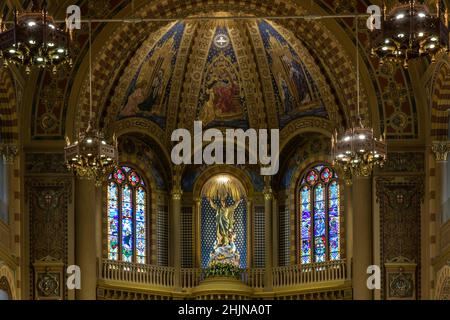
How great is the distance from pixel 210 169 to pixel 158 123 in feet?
6.10

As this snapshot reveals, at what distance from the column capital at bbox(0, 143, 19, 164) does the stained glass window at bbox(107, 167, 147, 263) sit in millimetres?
3867

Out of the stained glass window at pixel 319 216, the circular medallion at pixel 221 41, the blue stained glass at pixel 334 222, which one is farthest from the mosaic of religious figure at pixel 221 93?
the blue stained glass at pixel 334 222

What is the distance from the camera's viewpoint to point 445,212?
27.5m

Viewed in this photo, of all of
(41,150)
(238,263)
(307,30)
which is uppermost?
(307,30)

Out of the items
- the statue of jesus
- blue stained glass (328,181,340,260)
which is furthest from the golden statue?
blue stained glass (328,181,340,260)

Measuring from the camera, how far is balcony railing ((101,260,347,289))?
A: 3047 centimetres

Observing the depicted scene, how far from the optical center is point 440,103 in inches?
1086

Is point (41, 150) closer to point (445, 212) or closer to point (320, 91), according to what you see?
point (320, 91)

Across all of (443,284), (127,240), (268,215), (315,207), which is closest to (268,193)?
(268,215)

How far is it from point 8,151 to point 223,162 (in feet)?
21.9

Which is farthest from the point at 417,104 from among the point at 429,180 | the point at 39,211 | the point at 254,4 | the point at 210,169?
the point at 39,211

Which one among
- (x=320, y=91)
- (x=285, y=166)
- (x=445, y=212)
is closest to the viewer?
(x=445, y=212)

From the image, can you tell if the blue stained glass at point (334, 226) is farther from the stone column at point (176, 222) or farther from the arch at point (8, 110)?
the arch at point (8, 110)

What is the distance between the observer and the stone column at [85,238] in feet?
94.4
